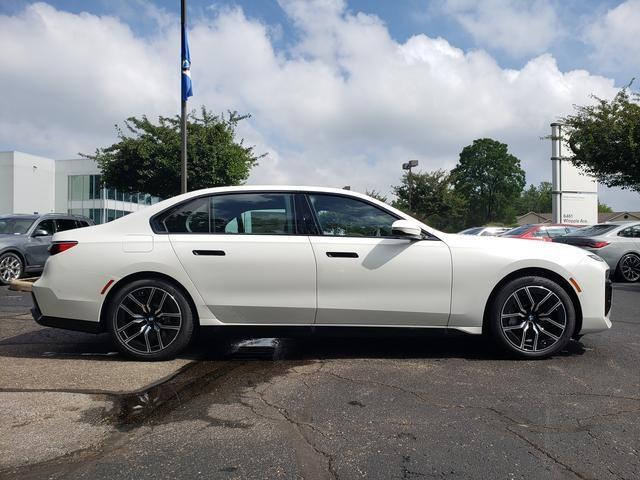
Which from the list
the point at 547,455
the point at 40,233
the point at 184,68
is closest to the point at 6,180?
the point at 184,68

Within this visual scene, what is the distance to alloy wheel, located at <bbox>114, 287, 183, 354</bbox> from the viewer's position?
13.9 ft

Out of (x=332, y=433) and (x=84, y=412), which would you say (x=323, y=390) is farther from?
(x=84, y=412)

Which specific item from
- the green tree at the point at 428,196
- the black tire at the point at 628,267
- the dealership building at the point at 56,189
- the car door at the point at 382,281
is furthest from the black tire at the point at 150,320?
the dealership building at the point at 56,189

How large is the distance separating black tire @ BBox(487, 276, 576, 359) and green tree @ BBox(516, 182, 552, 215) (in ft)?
380

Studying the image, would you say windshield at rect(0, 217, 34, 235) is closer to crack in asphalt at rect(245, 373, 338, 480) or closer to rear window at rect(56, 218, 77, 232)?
rear window at rect(56, 218, 77, 232)

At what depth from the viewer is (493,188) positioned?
87.0 meters

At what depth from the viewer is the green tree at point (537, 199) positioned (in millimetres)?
116688

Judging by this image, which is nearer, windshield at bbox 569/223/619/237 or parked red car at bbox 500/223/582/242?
windshield at bbox 569/223/619/237

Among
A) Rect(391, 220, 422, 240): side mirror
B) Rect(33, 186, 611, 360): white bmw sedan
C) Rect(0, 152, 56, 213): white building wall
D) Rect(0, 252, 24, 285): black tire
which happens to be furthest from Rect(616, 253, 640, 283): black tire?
Rect(0, 152, 56, 213): white building wall

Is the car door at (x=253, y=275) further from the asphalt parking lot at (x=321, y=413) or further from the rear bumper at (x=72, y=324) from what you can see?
the rear bumper at (x=72, y=324)

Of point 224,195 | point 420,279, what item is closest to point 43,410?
point 224,195

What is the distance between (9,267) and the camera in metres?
10.4

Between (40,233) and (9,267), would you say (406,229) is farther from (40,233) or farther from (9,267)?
(40,233)

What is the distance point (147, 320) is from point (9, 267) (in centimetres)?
783
